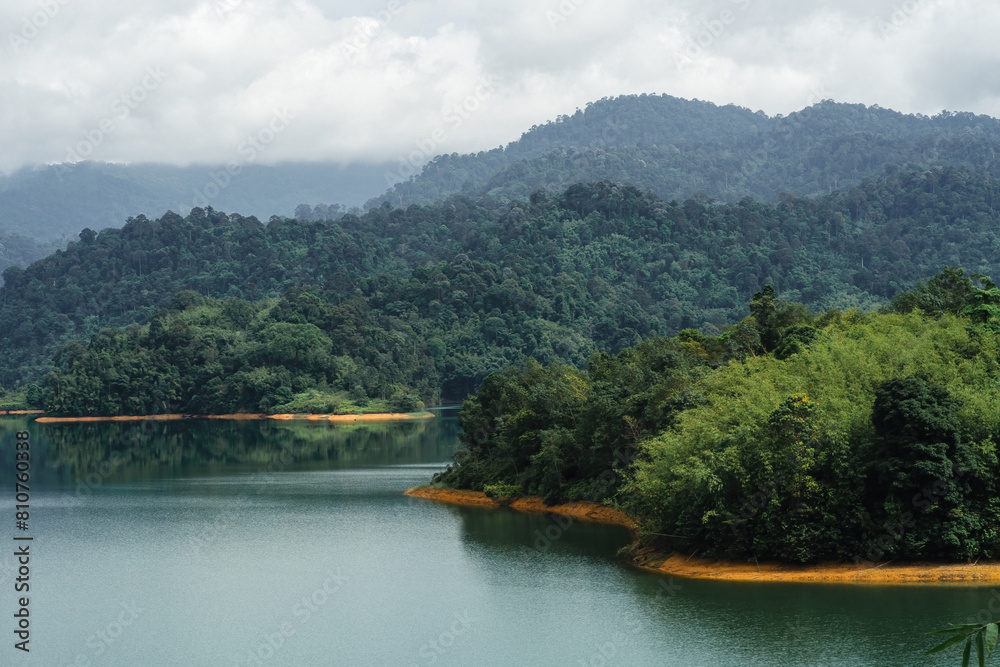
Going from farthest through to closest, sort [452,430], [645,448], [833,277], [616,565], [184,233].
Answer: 1. [184,233]
2. [833,277]
3. [452,430]
4. [645,448]
5. [616,565]

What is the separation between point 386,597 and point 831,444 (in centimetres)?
1303

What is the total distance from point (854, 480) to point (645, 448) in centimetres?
874

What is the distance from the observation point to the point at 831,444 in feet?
101

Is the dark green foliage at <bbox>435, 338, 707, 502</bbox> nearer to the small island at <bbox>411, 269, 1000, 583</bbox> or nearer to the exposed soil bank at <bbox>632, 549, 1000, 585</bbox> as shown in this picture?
the small island at <bbox>411, 269, 1000, 583</bbox>

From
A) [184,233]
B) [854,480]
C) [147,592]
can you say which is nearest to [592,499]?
[854,480]

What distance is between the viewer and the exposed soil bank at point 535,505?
42500 millimetres

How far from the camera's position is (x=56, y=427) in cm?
10544

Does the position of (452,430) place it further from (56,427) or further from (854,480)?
(854,480)

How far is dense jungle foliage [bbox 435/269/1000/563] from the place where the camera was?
29156mm

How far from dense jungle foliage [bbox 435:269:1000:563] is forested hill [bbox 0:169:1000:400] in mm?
97924

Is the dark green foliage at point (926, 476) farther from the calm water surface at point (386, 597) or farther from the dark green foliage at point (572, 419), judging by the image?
the dark green foliage at point (572, 419)

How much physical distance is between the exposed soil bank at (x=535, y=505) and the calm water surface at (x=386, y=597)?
1.27m

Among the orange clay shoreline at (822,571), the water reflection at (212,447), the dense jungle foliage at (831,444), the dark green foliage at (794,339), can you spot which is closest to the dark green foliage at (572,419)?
the dense jungle foliage at (831,444)

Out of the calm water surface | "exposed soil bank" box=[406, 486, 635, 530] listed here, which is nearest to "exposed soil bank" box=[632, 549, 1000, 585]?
the calm water surface
